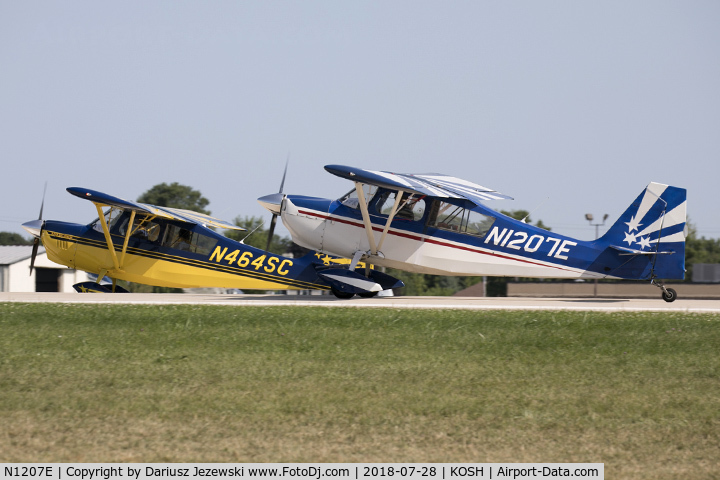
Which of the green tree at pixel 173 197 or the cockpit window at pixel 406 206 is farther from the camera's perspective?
the green tree at pixel 173 197

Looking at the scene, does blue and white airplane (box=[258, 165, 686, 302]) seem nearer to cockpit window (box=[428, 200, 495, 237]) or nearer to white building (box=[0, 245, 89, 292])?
cockpit window (box=[428, 200, 495, 237])

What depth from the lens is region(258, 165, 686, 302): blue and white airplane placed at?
1697 cm

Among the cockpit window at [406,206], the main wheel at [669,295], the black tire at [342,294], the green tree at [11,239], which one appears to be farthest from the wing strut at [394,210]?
the green tree at [11,239]

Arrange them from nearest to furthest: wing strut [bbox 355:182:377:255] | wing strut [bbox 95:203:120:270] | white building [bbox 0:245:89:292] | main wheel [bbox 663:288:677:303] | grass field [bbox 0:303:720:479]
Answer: grass field [bbox 0:303:720:479], wing strut [bbox 355:182:377:255], main wheel [bbox 663:288:677:303], wing strut [bbox 95:203:120:270], white building [bbox 0:245:89:292]

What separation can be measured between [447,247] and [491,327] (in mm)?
6019

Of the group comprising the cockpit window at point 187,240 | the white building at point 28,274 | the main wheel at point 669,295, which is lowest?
the white building at point 28,274

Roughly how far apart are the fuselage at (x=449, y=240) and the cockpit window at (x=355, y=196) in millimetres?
24

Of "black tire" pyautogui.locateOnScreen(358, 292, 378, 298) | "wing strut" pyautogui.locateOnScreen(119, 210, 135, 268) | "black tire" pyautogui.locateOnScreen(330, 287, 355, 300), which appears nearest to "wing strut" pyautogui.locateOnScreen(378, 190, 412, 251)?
"black tire" pyautogui.locateOnScreen(358, 292, 378, 298)

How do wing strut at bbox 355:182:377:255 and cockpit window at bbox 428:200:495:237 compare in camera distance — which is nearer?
wing strut at bbox 355:182:377:255

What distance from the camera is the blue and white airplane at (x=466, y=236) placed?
16969mm

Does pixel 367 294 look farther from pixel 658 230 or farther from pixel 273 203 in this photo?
pixel 658 230

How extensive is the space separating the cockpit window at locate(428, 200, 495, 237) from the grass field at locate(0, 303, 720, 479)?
5.24 metres

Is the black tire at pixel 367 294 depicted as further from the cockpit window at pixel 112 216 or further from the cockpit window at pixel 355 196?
the cockpit window at pixel 112 216

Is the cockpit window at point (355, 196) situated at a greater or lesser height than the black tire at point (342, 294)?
greater
